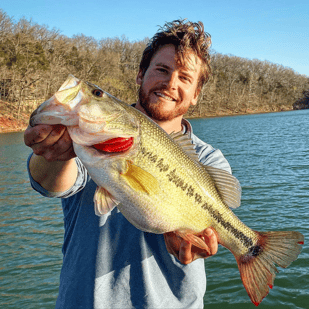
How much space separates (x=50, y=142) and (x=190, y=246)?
1.41m

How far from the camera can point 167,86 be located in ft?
12.5

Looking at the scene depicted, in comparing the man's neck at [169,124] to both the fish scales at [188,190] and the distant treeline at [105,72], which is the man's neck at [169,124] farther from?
the distant treeline at [105,72]

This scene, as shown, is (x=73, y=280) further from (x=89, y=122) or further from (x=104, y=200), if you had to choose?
(x=89, y=122)

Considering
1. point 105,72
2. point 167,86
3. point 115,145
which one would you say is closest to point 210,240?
point 115,145

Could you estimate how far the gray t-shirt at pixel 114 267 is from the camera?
2607 mm

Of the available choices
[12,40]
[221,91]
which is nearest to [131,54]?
[221,91]

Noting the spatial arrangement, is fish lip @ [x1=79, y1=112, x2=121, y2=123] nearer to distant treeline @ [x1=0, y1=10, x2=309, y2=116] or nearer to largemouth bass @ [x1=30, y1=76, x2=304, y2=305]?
largemouth bass @ [x1=30, y1=76, x2=304, y2=305]

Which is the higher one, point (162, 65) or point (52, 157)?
point (162, 65)

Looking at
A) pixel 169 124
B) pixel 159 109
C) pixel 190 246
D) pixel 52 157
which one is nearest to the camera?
pixel 52 157

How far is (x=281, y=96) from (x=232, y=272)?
10866 cm

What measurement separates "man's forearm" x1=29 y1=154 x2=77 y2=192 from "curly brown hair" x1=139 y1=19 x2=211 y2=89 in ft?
6.97

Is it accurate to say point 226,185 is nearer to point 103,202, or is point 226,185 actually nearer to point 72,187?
point 103,202

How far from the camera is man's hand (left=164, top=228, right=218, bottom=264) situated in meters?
2.61

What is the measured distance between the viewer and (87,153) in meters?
2.27
